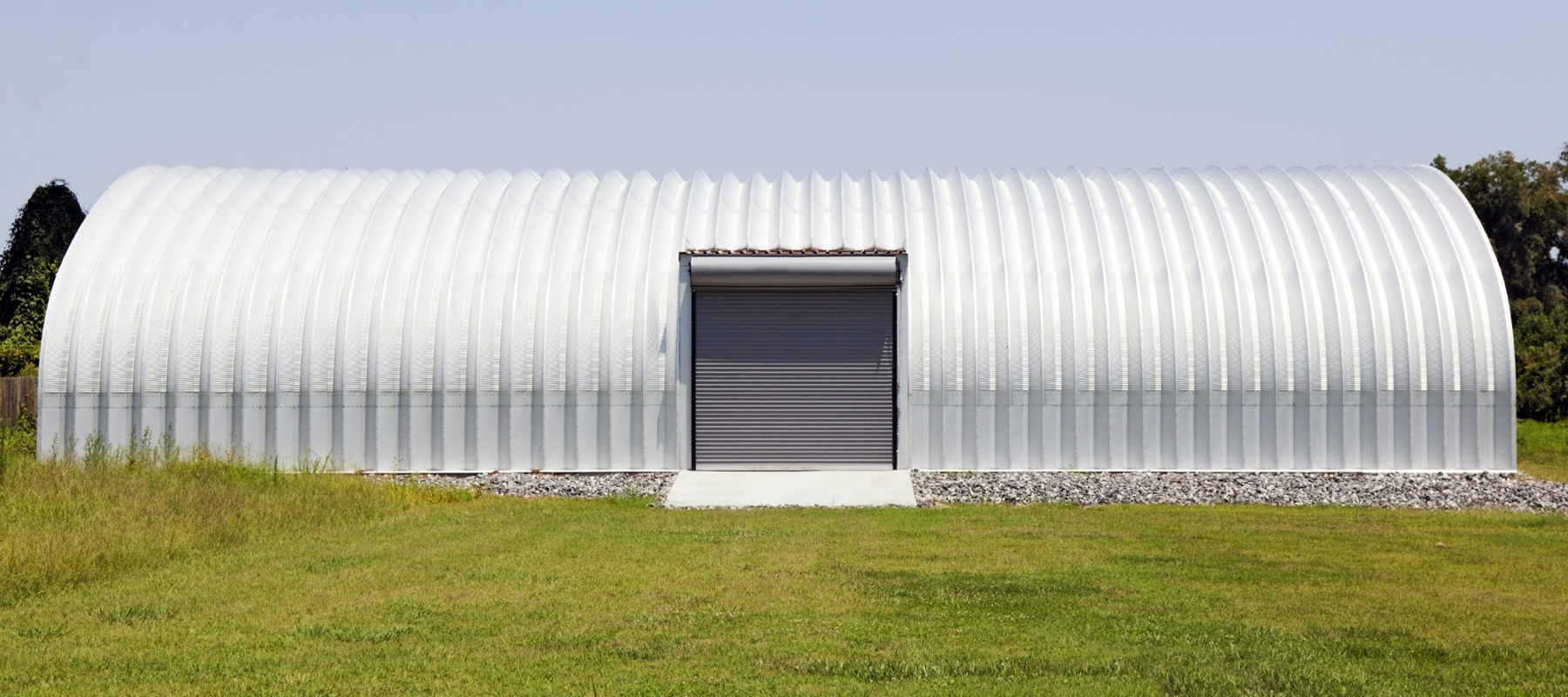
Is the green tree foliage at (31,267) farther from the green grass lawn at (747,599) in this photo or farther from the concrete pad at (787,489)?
the concrete pad at (787,489)

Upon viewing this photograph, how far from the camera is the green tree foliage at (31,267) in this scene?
39.5 metres

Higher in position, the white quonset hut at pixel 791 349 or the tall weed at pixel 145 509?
the white quonset hut at pixel 791 349

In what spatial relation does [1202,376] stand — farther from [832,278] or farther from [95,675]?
[95,675]

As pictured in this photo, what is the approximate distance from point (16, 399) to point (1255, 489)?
26786mm

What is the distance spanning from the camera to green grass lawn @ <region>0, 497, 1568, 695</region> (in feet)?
31.5

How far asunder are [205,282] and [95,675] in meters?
19.2

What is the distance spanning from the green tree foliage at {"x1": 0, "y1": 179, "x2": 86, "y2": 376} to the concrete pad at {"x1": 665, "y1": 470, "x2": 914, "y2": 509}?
24476 mm

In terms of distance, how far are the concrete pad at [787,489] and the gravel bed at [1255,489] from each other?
0.52m

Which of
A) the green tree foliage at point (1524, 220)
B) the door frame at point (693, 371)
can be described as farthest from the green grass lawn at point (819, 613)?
the green tree foliage at point (1524, 220)

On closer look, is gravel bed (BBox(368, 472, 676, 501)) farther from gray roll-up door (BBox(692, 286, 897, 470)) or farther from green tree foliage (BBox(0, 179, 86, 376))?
green tree foliage (BBox(0, 179, 86, 376))

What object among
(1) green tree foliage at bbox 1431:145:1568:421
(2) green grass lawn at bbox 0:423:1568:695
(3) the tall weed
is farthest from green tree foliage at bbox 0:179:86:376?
(1) green tree foliage at bbox 1431:145:1568:421

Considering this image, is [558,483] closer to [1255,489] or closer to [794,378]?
[794,378]

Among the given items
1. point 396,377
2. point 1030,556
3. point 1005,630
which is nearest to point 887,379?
point 396,377

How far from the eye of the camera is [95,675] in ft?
31.9
